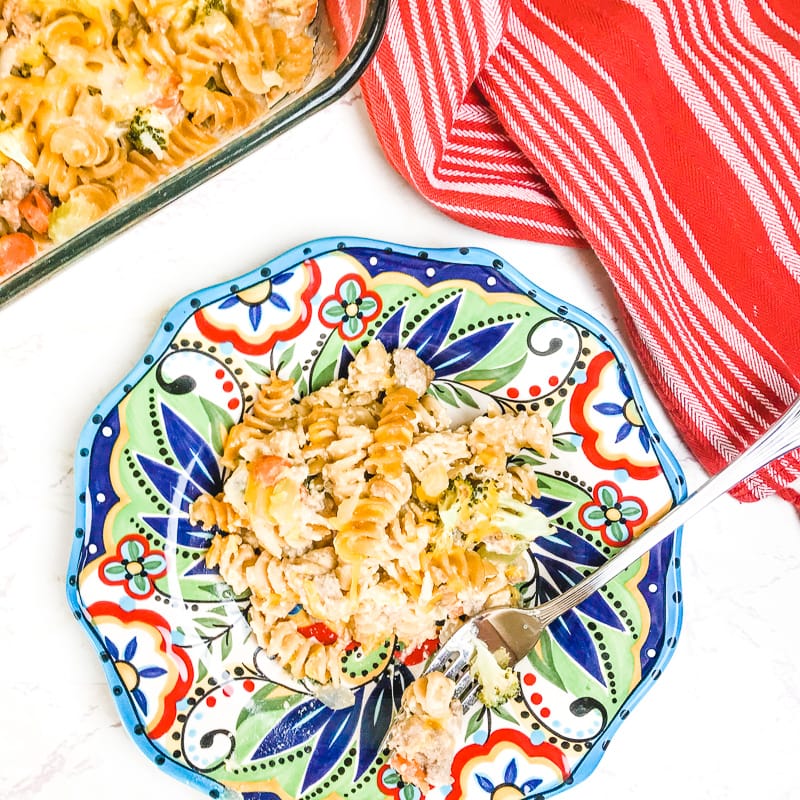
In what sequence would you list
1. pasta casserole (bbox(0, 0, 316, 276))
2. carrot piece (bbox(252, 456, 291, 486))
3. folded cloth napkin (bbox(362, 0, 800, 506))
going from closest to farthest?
1. pasta casserole (bbox(0, 0, 316, 276))
2. carrot piece (bbox(252, 456, 291, 486))
3. folded cloth napkin (bbox(362, 0, 800, 506))

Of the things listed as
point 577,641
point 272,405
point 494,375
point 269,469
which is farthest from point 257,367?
point 577,641

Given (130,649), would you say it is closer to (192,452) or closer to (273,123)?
(192,452)

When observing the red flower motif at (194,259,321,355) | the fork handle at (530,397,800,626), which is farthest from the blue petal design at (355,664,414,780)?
the red flower motif at (194,259,321,355)

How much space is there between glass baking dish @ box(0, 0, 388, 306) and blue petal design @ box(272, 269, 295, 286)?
21 centimetres

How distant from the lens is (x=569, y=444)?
4.36 ft

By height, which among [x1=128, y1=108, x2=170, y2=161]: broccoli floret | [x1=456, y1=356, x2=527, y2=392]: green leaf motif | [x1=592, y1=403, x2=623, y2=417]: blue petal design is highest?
[x1=128, y1=108, x2=170, y2=161]: broccoli floret

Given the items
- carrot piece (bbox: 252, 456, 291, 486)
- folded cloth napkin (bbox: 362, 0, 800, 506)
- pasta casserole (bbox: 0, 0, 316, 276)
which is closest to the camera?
pasta casserole (bbox: 0, 0, 316, 276)

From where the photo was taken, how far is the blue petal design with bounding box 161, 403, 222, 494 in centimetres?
122

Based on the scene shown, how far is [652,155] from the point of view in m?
1.36

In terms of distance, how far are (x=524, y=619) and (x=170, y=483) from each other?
1.98 ft

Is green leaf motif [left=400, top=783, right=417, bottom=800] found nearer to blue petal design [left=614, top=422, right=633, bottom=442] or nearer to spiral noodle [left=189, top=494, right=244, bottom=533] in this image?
spiral noodle [left=189, top=494, right=244, bottom=533]

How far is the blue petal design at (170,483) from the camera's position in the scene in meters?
1.21

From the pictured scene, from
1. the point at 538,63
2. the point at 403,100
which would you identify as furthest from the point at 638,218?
the point at 403,100

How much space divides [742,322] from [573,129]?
448 mm
